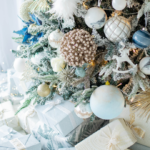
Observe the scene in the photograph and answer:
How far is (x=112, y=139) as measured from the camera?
2.23ft

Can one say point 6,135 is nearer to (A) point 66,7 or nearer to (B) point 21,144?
(B) point 21,144

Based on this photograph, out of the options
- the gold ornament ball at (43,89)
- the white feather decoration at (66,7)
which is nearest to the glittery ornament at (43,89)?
the gold ornament ball at (43,89)

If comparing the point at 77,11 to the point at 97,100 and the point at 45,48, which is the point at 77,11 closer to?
the point at 45,48

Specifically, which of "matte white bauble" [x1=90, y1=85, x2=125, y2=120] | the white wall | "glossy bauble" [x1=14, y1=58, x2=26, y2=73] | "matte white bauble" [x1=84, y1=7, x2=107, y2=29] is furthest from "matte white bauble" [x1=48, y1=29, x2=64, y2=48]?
the white wall

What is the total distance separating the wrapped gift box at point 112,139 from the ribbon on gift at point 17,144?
0.33 meters

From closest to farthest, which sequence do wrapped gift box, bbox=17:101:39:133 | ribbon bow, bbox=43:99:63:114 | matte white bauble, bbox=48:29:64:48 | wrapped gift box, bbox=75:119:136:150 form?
matte white bauble, bbox=48:29:64:48
wrapped gift box, bbox=75:119:136:150
ribbon bow, bbox=43:99:63:114
wrapped gift box, bbox=17:101:39:133

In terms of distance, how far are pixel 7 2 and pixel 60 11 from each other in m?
0.90

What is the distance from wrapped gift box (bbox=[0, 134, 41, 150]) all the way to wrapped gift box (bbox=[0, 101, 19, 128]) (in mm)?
227

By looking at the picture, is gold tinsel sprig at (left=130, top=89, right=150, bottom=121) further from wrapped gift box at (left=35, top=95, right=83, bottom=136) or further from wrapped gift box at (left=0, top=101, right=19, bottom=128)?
wrapped gift box at (left=0, top=101, right=19, bottom=128)

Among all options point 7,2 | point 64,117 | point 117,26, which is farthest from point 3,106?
point 117,26

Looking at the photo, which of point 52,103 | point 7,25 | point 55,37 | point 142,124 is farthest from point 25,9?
point 142,124

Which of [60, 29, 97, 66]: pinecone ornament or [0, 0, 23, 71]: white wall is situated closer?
[60, 29, 97, 66]: pinecone ornament

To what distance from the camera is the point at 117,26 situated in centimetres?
45

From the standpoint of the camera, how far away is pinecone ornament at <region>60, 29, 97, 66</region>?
47 centimetres
